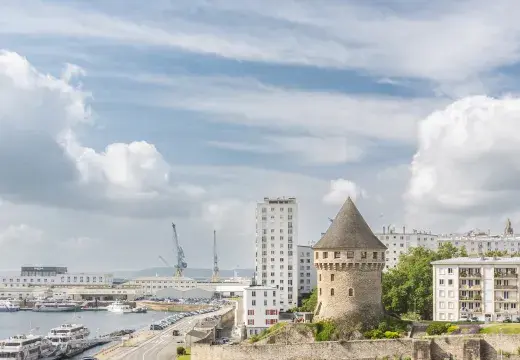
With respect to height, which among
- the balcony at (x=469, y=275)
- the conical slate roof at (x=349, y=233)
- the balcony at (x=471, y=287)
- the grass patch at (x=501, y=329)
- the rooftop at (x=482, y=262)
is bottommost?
the grass patch at (x=501, y=329)

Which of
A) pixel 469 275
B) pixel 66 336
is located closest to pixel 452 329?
pixel 469 275

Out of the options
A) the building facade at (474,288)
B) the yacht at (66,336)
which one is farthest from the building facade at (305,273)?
the building facade at (474,288)

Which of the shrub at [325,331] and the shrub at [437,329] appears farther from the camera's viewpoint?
the shrub at [437,329]

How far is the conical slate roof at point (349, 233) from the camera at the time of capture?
6394 centimetres

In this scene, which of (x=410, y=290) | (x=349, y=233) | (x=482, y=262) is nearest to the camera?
(x=349, y=233)

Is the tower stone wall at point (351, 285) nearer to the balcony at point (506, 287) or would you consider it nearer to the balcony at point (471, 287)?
the balcony at point (471, 287)

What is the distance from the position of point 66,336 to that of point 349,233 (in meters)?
60.1

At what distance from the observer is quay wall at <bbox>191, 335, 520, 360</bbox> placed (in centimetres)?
5759

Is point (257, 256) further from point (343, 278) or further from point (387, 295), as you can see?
point (343, 278)

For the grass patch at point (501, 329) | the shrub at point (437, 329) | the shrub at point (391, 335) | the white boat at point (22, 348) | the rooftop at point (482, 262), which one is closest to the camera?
the grass patch at point (501, 329)

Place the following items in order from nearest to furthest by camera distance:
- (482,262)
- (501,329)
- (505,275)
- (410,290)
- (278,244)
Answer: (501,329) → (505,275) → (482,262) → (410,290) → (278,244)

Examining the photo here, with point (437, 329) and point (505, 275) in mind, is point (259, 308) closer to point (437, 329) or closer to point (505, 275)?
point (505, 275)

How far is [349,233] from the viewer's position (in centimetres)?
6456

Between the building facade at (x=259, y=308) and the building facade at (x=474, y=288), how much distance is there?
19820mm
